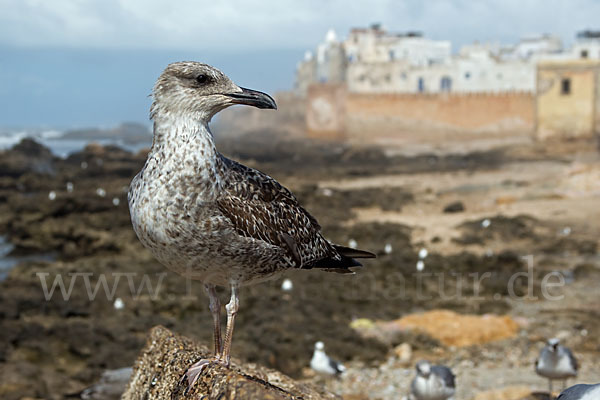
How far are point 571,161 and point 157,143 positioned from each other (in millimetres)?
38179

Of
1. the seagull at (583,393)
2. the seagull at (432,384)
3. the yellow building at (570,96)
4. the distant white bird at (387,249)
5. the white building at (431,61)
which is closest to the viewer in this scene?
the seagull at (583,393)

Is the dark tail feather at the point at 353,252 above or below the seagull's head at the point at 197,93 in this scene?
below

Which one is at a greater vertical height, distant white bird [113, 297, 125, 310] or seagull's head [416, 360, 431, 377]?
seagull's head [416, 360, 431, 377]

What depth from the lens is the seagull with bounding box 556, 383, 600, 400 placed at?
102 inches

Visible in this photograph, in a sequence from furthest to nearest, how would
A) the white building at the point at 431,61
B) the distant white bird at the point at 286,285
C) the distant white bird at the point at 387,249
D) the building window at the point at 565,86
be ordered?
the white building at the point at 431,61 → the building window at the point at 565,86 → the distant white bird at the point at 387,249 → the distant white bird at the point at 286,285

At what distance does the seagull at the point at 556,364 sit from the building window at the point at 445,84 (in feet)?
189

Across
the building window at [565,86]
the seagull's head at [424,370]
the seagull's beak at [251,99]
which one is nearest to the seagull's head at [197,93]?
the seagull's beak at [251,99]

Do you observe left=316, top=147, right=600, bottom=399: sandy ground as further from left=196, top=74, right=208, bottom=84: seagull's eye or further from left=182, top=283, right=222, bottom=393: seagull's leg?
left=196, top=74, right=208, bottom=84: seagull's eye

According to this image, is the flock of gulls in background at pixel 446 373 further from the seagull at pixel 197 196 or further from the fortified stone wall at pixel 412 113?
the fortified stone wall at pixel 412 113

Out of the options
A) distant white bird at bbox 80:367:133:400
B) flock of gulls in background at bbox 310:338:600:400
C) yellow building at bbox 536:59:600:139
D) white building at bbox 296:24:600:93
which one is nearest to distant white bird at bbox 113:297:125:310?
distant white bird at bbox 80:367:133:400

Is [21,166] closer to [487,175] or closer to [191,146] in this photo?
[487,175]

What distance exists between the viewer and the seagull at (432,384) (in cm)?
702

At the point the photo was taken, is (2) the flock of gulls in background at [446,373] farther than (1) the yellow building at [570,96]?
No

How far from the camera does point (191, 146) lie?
283 cm
